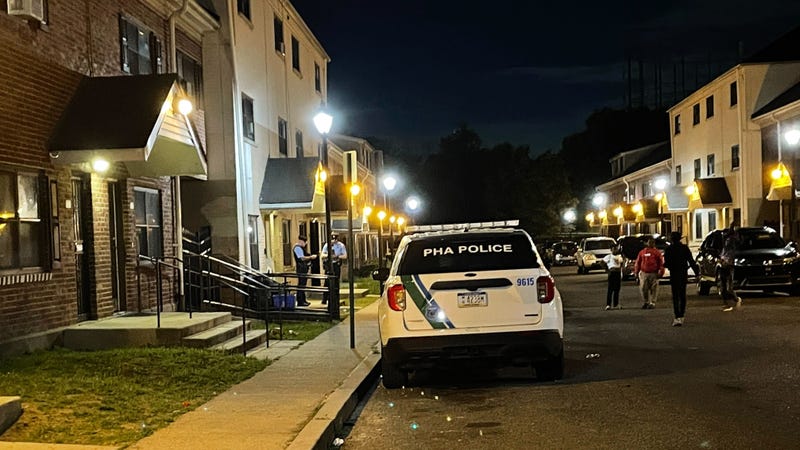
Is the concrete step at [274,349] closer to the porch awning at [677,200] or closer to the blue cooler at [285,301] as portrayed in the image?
the blue cooler at [285,301]

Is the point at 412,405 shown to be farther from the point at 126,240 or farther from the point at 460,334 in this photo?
the point at 126,240

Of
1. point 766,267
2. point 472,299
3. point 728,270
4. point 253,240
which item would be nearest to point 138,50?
point 253,240

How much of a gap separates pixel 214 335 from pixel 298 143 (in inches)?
605

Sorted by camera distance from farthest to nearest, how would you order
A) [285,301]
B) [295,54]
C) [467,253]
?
1. [295,54]
2. [285,301]
3. [467,253]

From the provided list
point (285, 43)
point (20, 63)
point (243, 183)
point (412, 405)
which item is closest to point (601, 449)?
point (412, 405)

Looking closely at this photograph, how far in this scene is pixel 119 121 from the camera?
11.5m

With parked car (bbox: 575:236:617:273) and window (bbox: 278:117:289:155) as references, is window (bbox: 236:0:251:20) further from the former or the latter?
parked car (bbox: 575:236:617:273)

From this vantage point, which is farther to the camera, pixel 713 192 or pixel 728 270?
pixel 713 192

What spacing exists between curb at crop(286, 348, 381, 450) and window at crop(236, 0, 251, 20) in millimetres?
11708

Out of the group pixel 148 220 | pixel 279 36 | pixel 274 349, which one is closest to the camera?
pixel 274 349

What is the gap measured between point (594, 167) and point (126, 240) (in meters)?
81.2

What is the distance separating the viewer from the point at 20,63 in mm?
10828

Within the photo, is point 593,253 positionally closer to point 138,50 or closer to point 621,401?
point 138,50

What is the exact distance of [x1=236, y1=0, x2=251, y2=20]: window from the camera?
2014cm
